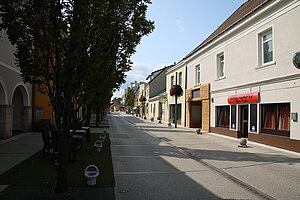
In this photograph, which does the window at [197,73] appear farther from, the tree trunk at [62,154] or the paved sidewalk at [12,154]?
the tree trunk at [62,154]

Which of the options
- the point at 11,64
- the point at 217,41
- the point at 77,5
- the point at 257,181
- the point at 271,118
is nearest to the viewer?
the point at 77,5

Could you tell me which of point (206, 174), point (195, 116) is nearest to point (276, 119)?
point (206, 174)

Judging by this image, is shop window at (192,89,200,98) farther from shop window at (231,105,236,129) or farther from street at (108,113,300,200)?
street at (108,113,300,200)

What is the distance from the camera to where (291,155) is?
→ 10.8 m

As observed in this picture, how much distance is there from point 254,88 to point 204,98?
23.5 ft

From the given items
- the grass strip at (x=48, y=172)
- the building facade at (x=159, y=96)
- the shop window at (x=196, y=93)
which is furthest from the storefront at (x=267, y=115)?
the building facade at (x=159, y=96)

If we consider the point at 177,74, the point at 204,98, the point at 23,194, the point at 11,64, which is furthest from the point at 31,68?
the point at 177,74

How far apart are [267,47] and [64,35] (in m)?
11.8

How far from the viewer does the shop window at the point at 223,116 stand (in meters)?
18.1

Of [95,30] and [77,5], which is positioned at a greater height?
[77,5]

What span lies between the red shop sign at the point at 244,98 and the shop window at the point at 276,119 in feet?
2.33

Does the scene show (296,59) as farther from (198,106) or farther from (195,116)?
(195,116)

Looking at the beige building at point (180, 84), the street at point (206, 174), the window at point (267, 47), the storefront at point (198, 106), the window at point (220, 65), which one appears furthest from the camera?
the beige building at point (180, 84)

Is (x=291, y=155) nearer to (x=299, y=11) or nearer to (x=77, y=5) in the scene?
(x=299, y=11)
